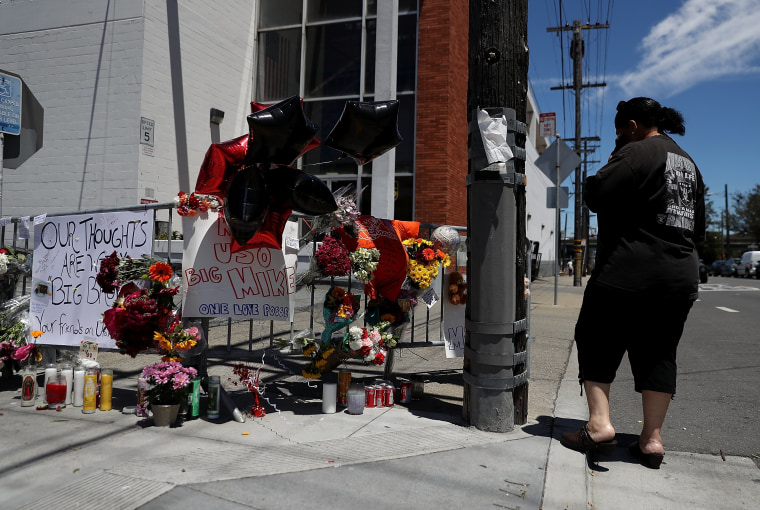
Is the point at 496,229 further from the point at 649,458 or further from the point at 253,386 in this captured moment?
the point at 253,386

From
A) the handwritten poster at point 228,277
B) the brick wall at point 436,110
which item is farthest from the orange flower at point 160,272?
the brick wall at point 436,110

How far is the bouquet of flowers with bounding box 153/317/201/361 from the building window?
9.29 metres

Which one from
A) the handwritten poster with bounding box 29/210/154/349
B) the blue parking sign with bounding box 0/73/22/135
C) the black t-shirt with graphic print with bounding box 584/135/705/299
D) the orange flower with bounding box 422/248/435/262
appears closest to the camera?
the black t-shirt with graphic print with bounding box 584/135/705/299

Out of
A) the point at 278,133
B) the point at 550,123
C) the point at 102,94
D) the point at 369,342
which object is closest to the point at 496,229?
the point at 369,342

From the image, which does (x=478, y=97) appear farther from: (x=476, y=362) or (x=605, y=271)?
(x=476, y=362)

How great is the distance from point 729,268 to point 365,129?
5656 cm

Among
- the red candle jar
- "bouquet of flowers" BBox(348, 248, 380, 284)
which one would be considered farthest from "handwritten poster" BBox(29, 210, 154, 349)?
"bouquet of flowers" BBox(348, 248, 380, 284)

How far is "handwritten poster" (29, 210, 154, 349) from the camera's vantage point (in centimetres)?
456

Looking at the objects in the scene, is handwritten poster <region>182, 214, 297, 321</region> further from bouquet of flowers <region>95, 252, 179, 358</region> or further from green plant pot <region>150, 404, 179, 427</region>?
green plant pot <region>150, 404, 179, 427</region>

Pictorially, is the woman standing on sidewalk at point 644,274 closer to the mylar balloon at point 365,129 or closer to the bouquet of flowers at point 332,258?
the mylar balloon at point 365,129

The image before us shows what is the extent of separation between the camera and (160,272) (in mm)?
4066

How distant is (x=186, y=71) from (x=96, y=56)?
5.45 ft

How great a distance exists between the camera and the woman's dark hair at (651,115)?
356 centimetres

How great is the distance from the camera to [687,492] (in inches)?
121
